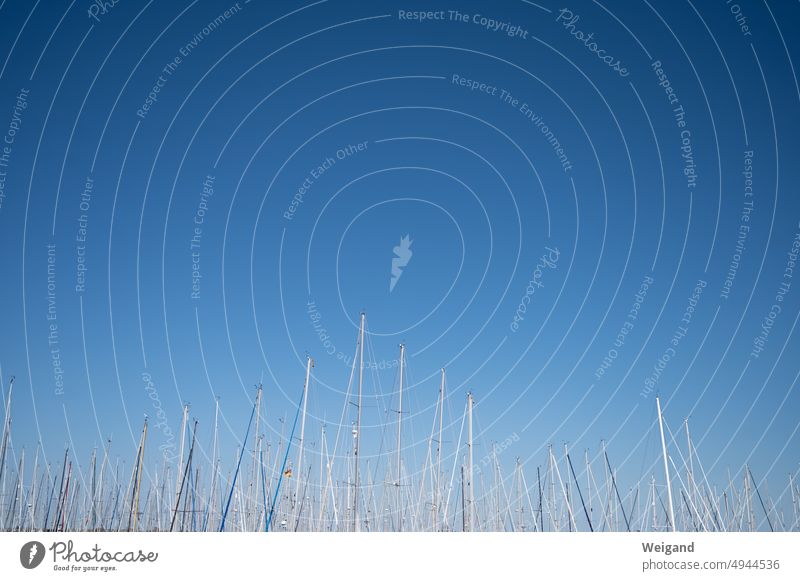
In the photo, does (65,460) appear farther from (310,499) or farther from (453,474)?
(453,474)

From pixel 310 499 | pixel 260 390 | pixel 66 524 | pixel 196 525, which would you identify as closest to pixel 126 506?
pixel 66 524
